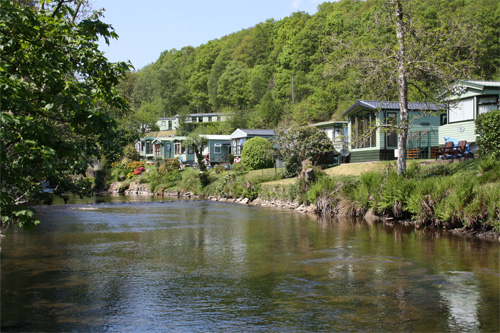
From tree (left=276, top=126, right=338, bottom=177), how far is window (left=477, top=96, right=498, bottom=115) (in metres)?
11.2

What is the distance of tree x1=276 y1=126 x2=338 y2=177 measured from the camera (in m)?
38.7

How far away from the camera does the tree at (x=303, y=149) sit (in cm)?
3872

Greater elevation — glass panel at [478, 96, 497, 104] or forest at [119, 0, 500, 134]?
forest at [119, 0, 500, 134]

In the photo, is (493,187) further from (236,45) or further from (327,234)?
(236,45)

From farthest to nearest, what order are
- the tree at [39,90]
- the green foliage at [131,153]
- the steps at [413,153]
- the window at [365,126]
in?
the green foliage at [131,153], the window at [365,126], the steps at [413,153], the tree at [39,90]

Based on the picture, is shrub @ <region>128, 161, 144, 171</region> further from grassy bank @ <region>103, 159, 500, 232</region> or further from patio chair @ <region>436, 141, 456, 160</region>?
patio chair @ <region>436, 141, 456, 160</region>

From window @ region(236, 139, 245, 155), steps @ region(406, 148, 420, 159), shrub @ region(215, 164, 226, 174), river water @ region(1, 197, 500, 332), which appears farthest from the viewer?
window @ region(236, 139, 245, 155)

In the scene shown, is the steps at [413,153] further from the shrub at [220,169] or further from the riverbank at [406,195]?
the shrub at [220,169]

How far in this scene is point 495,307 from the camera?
9555mm

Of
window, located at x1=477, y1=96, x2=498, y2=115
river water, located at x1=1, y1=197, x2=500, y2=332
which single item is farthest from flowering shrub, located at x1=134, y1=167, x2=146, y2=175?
window, located at x1=477, y1=96, x2=498, y2=115

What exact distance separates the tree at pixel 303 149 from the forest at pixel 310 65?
18.1ft

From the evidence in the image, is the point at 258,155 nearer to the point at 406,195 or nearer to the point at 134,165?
the point at 134,165

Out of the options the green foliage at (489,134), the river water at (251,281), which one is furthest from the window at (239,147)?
the green foliage at (489,134)

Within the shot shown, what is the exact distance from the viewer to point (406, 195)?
21578 mm
